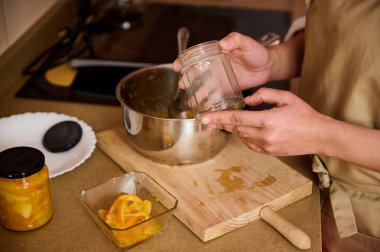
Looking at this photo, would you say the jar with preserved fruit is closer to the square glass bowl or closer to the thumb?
the square glass bowl

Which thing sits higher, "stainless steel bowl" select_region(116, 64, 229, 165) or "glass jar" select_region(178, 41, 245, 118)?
"glass jar" select_region(178, 41, 245, 118)

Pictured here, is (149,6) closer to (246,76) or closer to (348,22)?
(246,76)

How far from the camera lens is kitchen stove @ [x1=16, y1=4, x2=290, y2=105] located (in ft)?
4.82

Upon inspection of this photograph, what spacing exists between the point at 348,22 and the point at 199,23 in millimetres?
878

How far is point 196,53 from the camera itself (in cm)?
94

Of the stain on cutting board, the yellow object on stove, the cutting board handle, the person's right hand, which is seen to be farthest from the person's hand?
the yellow object on stove

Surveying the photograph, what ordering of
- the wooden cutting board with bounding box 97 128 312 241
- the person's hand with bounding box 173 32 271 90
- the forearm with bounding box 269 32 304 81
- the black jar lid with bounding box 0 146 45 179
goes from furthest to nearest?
the forearm with bounding box 269 32 304 81, the person's hand with bounding box 173 32 271 90, the wooden cutting board with bounding box 97 128 312 241, the black jar lid with bounding box 0 146 45 179

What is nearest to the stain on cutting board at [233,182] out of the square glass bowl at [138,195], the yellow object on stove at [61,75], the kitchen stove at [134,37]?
the square glass bowl at [138,195]

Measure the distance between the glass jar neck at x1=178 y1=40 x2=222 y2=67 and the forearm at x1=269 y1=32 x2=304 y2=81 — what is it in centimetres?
35

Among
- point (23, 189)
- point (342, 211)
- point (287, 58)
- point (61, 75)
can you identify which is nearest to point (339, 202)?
point (342, 211)

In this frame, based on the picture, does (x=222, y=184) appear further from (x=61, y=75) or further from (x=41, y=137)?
(x=61, y=75)

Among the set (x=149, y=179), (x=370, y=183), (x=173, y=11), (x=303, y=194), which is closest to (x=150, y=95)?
(x=149, y=179)

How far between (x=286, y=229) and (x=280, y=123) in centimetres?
20

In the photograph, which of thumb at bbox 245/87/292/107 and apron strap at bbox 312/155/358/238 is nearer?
thumb at bbox 245/87/292/107
